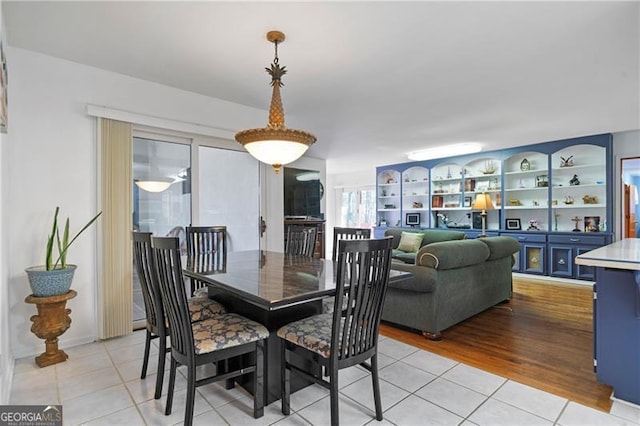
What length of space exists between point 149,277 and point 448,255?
2392mm

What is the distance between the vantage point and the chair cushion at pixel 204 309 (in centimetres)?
212

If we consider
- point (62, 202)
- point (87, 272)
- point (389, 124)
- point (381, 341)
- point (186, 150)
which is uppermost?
point (389, 124)

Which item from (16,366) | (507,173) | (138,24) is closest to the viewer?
(138,24)

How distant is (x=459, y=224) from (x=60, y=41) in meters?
7.10

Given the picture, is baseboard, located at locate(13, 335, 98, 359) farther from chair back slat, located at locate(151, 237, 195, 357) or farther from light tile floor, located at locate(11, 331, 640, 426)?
chair back slat, located at locate(151, 237, 195, 357)

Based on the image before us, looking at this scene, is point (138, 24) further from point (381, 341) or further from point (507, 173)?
point (507, 173)

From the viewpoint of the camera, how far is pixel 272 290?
5.48ft

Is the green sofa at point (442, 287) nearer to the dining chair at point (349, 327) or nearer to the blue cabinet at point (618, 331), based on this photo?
the blue cabinet at point (618, 331)

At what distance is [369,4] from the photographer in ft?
6.77

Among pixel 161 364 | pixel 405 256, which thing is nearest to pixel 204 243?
pixel 161 364

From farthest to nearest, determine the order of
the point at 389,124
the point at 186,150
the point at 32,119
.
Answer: the point at 389,124
the point at 186,150
the point at 32,119

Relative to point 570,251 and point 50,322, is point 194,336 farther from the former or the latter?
point 570,251

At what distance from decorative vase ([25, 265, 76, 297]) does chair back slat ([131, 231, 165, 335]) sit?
875 millimetres

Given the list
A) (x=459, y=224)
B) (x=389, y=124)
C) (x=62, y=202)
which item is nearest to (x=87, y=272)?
(x=62, y=202)
